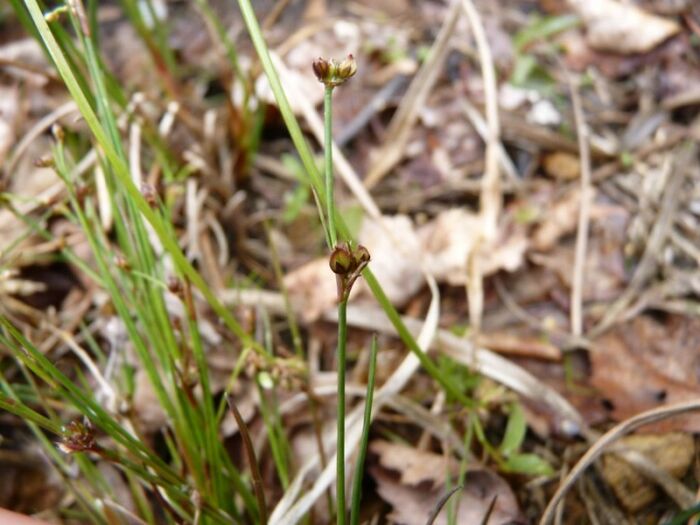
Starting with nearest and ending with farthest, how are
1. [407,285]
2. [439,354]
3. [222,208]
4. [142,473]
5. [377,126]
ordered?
[142,473] < [439,354] < [407,285] < [222,208] < [377,126]

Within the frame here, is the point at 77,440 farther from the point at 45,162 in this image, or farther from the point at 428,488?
the point at 428,488

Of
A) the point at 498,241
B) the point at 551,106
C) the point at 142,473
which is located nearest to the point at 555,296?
the point at 498,241

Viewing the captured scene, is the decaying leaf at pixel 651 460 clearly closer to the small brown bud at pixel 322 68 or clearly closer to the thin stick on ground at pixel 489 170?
the thin stick on ground at pixel 489 170

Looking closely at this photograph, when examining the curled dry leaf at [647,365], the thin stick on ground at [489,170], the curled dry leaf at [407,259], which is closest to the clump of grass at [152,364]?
the curled dry leaf at [407,259]

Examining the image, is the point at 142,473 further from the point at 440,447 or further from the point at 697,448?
the point at 697,448

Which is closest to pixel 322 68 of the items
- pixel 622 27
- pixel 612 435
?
pixel 612 435

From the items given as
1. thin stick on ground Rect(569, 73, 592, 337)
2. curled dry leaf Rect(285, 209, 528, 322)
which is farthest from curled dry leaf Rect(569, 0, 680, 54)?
curled dry leaf Rect(285, 209, 528, 322)

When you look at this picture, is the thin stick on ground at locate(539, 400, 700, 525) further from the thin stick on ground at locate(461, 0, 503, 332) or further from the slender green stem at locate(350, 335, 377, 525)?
the thin stick on ground at locate(461, 0, 503, 332)
